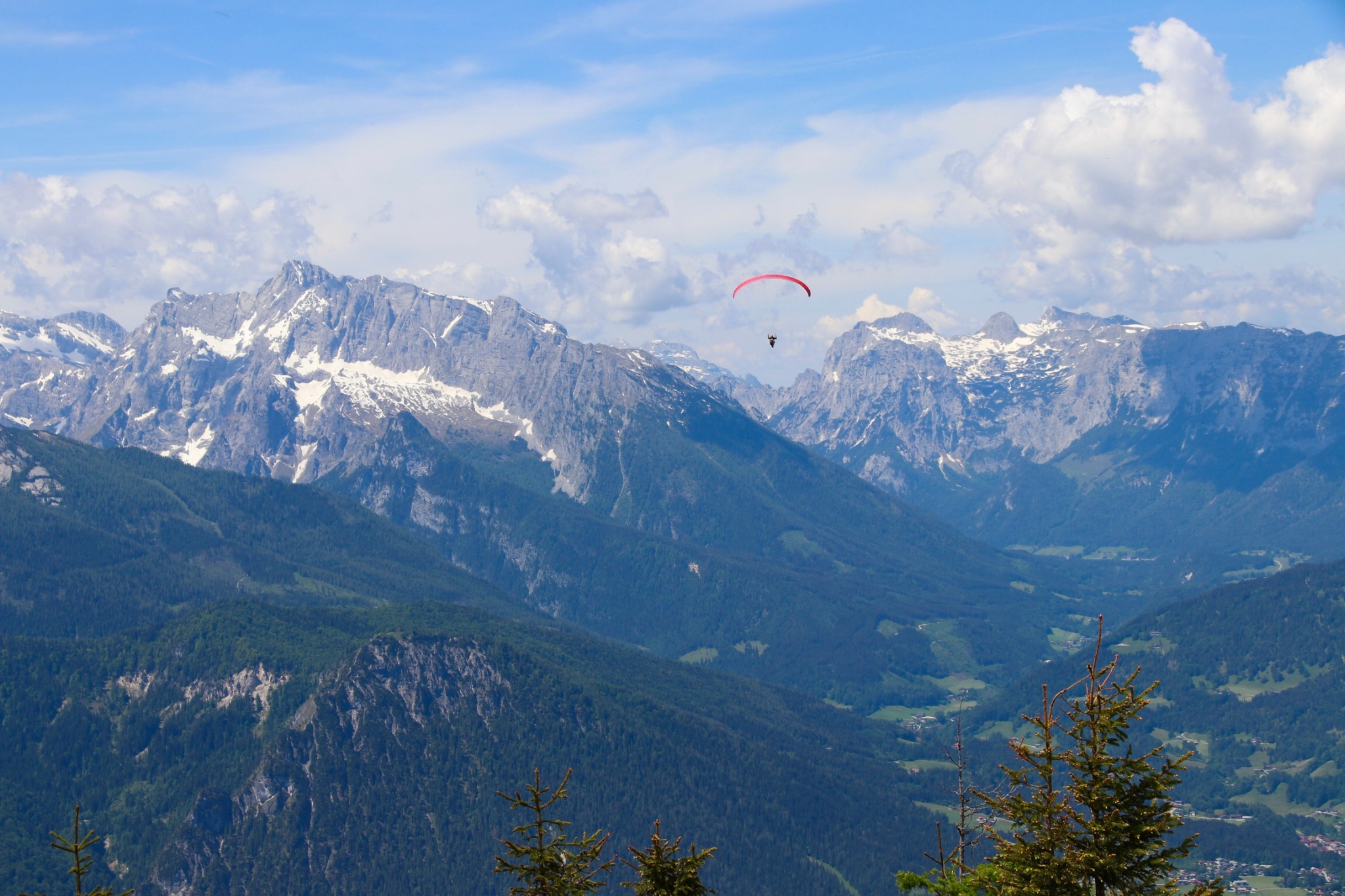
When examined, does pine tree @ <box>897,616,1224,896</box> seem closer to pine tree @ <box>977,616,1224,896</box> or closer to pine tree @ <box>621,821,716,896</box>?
pine tree @ <box>977,616,1224,896</box>

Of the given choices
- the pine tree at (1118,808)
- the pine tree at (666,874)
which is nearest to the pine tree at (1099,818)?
the pine tree at (1118,808)

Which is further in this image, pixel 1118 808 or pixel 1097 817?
pixel 1097 817

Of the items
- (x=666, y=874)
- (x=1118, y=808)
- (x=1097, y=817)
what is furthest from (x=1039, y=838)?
(x=666, y=874)

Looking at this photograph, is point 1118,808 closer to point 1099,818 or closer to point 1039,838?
point 1099,818

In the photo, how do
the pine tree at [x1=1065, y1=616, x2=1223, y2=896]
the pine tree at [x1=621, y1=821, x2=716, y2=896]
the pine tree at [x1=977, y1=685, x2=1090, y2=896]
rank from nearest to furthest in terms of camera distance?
the pine tree at [x1=1065, y1=616, x2=1223, y2=896] → the pine tree at [x1=977, y1=685, x2=1090, y2=896] → the pine tree at [x1=621, y1=821, x2=716, y2=896]

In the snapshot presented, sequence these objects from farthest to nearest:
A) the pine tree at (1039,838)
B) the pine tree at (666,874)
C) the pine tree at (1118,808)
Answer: the pine tree at (666,874), the pine tree at (1039,838), the pine tree at (1118,808)

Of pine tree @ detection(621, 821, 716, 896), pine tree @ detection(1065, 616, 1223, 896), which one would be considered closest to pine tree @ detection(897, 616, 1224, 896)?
pine tree @ detection(1065, 616, 1223, 896)

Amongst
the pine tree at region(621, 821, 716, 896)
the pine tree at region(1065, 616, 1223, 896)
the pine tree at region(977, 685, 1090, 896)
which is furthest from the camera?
the pine tree at region(621, 821, 716, 896)

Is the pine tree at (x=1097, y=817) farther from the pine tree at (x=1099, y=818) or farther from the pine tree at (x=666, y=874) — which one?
the pine tree at (x=666, y=874)

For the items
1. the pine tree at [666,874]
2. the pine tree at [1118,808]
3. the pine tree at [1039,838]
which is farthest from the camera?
the pine tree at [666,874]

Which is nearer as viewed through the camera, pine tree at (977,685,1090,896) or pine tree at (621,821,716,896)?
pine tree at (977,685,1090,896)

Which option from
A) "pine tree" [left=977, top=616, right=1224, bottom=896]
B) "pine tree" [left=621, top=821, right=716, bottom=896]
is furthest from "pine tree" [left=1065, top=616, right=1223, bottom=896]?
"pine tree" [left=621, top=821, right=716, bottom=896]

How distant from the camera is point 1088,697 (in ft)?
135

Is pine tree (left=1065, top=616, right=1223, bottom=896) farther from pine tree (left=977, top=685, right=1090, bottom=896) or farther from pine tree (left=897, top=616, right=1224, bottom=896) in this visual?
pine tree (left=977, top=685, right=1090, bottom=896)
